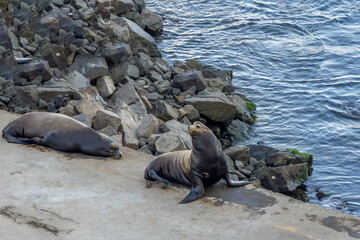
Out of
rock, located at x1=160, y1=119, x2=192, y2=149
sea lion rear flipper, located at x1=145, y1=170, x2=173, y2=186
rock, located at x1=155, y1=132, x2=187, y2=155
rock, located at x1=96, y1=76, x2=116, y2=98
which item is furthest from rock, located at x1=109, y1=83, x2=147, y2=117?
sea lion rear flipper, located at x1=145, y1=170, x2=173, y2=186

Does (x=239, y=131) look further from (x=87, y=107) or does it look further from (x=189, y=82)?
(x=87, y=107)

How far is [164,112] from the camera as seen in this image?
11.2 m

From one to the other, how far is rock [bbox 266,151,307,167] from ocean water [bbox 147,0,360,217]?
491 mm

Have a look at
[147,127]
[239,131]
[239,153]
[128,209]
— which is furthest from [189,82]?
[128,209]

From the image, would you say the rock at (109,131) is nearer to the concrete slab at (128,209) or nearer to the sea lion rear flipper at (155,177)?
the concrete slab at (128,209)

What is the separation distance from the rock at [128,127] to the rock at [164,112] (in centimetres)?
69

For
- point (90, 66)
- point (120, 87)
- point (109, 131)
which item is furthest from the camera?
point (120, 87)

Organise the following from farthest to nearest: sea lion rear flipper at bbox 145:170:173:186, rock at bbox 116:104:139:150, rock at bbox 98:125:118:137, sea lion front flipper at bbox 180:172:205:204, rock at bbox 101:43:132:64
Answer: rock at bbox 101:43:132:64, rock at bbox 98:125:118:137, rock at bbox 116:104:139:150, sea lion rear flipper at bbox 145:170:173:186, sea lion front flipper at bbox 180:172:205:204

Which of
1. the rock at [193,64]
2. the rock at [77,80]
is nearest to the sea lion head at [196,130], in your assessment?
the rock at [77,80]

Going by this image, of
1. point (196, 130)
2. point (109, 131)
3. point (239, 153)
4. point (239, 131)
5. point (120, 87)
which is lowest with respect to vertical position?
point (239, 131)

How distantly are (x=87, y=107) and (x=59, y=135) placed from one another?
175cm

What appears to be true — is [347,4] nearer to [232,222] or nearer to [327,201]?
[327,201]

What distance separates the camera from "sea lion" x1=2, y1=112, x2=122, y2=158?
8320 millimetres

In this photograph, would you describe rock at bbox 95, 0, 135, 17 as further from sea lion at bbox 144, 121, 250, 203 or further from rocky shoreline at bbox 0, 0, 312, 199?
sea lion at bbox 144, 121, 250, 203
